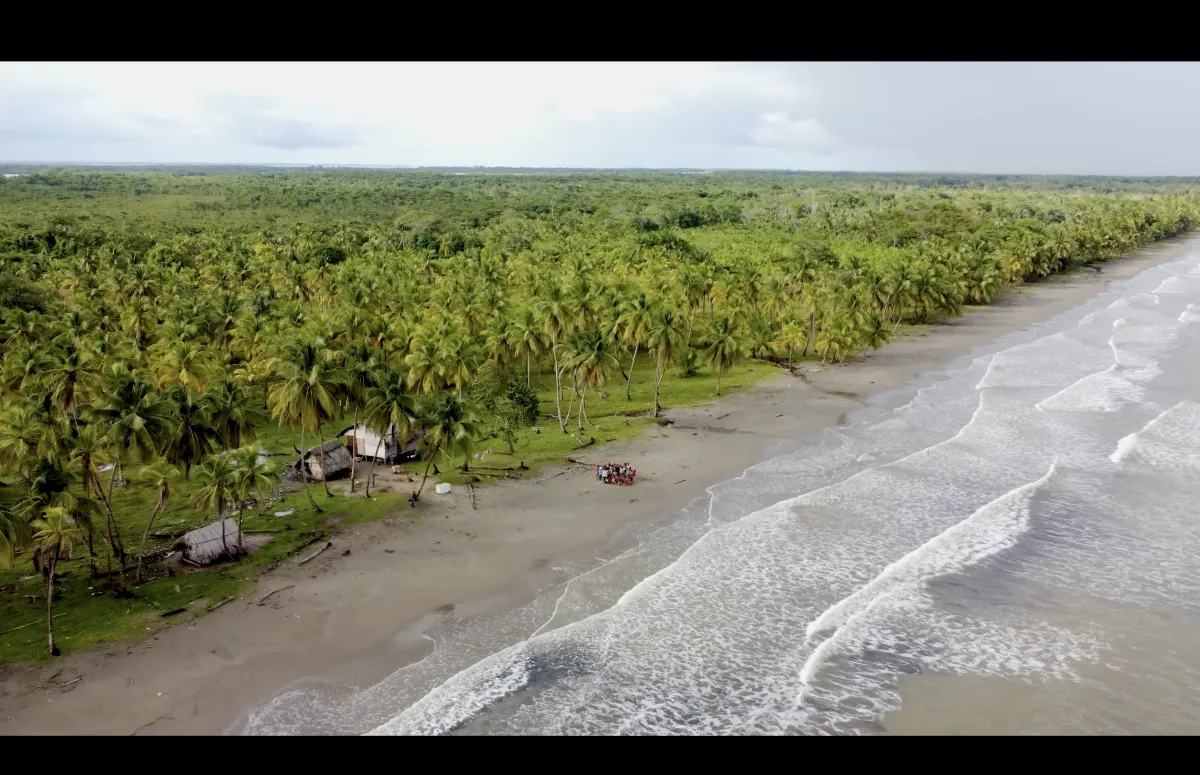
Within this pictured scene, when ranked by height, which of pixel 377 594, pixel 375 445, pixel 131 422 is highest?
pixel 131 422

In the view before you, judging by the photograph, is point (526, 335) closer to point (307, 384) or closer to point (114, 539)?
point (307, 384)

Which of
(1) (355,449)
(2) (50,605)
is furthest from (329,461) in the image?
(2) (50,605)

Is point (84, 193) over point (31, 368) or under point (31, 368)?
over

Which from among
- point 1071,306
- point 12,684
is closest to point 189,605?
point 12,684

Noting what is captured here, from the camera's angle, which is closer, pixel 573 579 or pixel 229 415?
pixel 573 579

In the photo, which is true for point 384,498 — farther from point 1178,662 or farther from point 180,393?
point 1178,662

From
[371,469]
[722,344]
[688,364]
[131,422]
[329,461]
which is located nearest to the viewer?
[131,422]

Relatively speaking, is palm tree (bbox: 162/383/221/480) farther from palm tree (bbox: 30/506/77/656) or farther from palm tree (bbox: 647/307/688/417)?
palm tree (bbox: 647/307/688/417)
